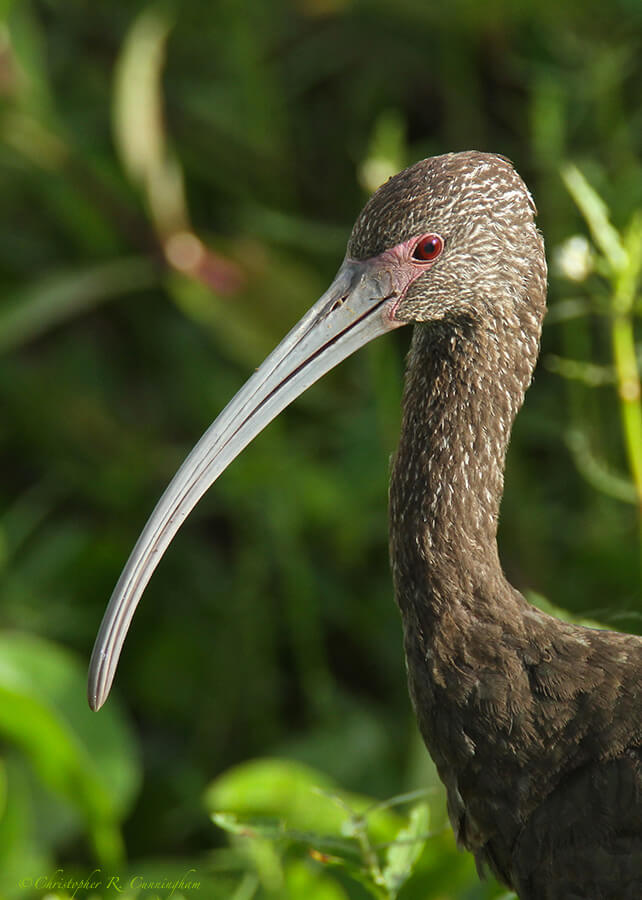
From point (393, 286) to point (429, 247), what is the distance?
0.08 metres

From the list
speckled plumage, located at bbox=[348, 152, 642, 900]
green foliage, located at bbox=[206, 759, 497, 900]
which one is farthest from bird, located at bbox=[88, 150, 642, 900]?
green foliage, located at bbox=[206, 759, 497, 900]

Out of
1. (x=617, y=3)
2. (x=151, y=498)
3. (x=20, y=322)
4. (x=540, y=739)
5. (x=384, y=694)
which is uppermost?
(x=617, y=3)

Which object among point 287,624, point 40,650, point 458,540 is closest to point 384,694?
point 287,624

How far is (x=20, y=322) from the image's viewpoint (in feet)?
12.8

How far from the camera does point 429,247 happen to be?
2051 mm

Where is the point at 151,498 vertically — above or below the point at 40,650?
above

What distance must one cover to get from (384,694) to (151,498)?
35.8 inches

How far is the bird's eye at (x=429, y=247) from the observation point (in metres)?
2.05

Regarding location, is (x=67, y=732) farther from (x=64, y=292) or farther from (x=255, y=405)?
(x=64, y=292)

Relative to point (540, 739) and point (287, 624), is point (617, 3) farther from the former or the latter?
point (540, 739)

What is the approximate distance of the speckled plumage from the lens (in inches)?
76.1

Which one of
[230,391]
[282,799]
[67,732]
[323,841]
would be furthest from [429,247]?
[230,391]

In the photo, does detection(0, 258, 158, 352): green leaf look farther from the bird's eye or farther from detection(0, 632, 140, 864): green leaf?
the bird's eye

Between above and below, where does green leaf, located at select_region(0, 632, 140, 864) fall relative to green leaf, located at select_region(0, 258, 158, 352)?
below
